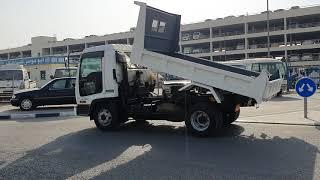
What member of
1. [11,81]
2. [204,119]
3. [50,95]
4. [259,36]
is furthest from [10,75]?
[259,36]

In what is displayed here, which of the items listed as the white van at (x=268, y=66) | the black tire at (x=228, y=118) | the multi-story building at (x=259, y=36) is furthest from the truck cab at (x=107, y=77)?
the multi-story building at (x=259, y=36)

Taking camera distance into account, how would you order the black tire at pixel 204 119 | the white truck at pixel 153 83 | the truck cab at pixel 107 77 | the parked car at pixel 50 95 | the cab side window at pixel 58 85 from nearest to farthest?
the white truck at pixel 153 83
the black tire at pixel 204 119
the truck cab at pixel 107 77
the parked car at pixel 50 95
the cab side window at pixel 58 85

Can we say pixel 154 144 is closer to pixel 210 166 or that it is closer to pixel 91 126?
pixel 210 166

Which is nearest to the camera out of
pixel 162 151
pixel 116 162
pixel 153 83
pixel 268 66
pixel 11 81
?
pixel 116 162

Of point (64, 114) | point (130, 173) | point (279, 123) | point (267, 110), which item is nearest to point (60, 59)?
point (64, 114)

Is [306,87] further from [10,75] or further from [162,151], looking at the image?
[10,75]

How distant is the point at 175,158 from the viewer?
8.26 m

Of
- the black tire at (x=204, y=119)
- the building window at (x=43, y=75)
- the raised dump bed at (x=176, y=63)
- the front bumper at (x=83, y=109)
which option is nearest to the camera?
the raised dump bed at (x=176, y=63)

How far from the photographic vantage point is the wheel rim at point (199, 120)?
416 inches

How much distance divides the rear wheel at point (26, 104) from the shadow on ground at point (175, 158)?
9.40m

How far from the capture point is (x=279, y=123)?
12750 mm

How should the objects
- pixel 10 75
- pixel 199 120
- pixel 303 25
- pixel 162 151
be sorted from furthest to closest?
pixel 303 25 → pixel 10 75 → pixel 199 120 → pixel 162 151

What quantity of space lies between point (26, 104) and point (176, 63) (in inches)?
462

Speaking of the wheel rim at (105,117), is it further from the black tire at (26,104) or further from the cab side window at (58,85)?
the black tire at (26,104)
